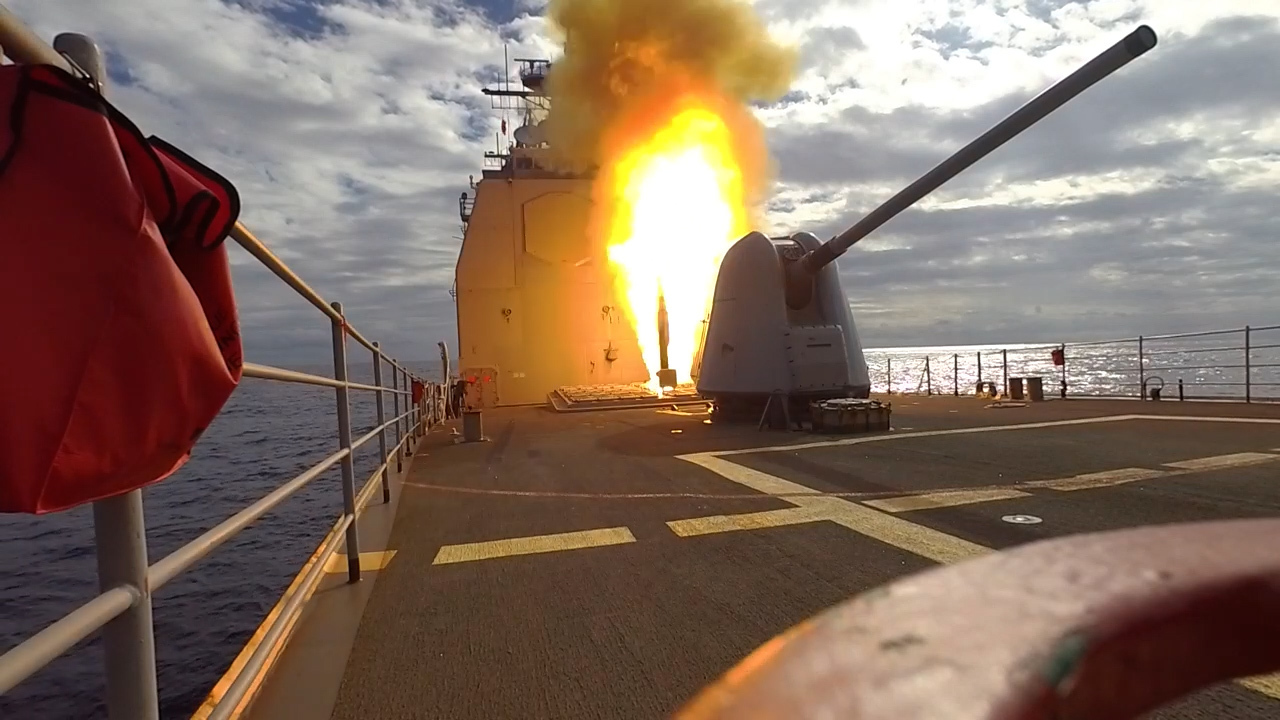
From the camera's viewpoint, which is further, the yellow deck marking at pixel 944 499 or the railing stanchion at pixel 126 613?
the yellow deck marking at pixel 944 499

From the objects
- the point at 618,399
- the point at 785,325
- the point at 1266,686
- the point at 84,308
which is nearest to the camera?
the point at 84,308

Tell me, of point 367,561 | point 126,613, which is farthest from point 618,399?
point 126,613

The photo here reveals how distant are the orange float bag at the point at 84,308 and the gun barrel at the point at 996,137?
810cm

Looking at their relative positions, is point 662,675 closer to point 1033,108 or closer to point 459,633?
point 459,633

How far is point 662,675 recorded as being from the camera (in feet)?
8.11

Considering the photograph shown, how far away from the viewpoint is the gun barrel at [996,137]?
22.9ft

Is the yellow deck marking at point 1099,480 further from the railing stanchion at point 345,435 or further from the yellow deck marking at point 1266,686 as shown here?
the railing stanchion at point 345,435

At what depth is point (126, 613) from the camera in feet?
4.43

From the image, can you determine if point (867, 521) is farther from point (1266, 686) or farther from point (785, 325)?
point (785, 325)

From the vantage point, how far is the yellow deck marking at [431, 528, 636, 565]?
13.6ft

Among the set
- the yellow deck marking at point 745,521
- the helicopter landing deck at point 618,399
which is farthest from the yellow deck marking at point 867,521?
the helicopter landing deck at point 618,399

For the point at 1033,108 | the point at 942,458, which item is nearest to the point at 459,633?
the point at 942,458

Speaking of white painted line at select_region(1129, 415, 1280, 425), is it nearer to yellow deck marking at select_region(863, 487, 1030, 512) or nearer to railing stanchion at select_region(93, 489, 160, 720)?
yellow deck marking at select_region(863, 487, 1030, 512)

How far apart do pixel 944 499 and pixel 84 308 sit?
4.93 m
